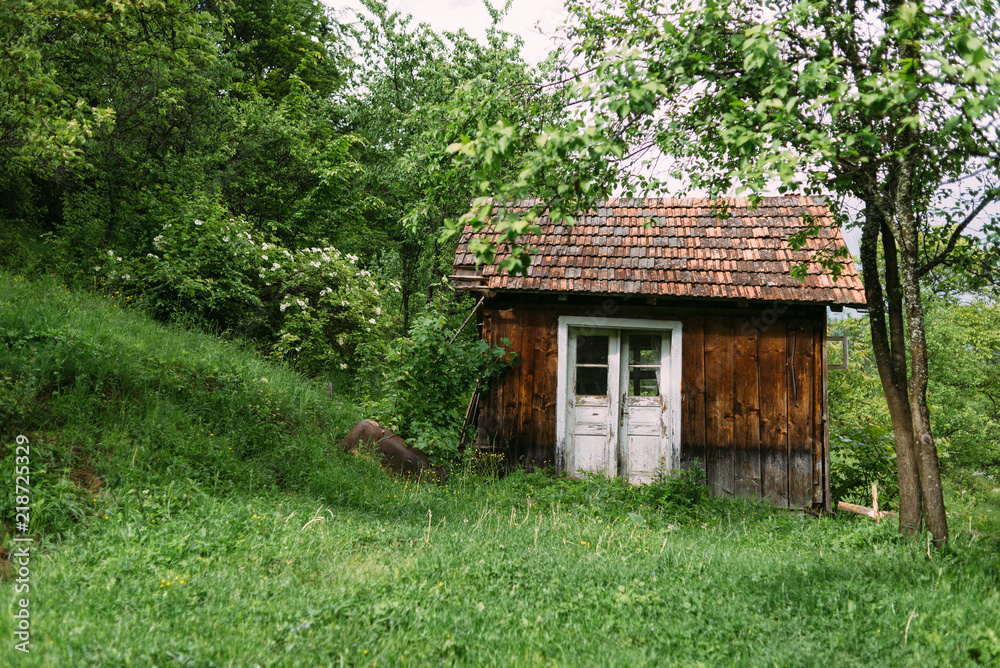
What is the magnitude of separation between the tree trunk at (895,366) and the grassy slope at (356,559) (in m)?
0.41

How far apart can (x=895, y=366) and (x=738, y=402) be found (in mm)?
2490

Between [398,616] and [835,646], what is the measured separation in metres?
2.62

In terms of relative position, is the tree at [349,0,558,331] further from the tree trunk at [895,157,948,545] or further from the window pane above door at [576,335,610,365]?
the tree trunk at [895,157,948,545]

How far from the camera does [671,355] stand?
7.76 meters

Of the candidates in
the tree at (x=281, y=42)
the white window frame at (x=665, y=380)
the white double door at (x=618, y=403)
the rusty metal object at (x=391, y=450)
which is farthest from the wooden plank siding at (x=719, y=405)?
the tree at (x=281, y=42)

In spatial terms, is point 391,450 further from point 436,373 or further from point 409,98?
point 409,98

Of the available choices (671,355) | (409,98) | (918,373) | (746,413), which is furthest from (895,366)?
(409,98)

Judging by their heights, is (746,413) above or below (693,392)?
below

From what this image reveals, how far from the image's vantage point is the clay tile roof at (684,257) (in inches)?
286

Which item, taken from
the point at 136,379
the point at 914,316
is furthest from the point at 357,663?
the point at 914,316

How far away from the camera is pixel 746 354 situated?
7594 millimetres

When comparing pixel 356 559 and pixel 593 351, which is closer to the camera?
pixel 356 559

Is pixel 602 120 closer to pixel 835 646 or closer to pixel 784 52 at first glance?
pixel 784 52

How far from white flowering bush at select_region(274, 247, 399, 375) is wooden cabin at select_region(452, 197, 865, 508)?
344 cm
